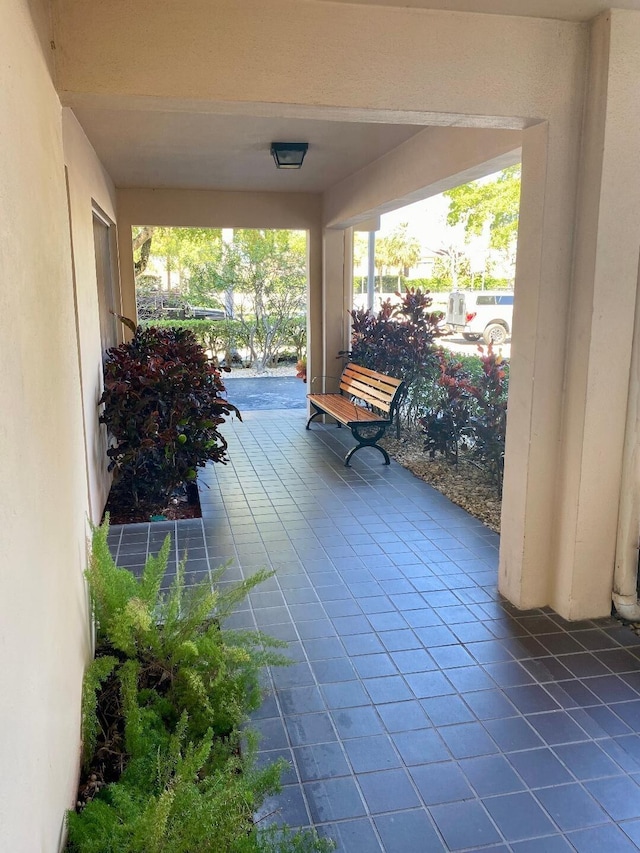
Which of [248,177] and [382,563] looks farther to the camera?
[248,177]

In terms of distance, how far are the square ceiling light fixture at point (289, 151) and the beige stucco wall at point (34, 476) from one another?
269 cm

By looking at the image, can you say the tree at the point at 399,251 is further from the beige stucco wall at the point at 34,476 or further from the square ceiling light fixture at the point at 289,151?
the beige stucco wall at the point at 34,476

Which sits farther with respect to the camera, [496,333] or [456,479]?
[496,333]

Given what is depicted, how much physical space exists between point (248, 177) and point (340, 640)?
192 inches

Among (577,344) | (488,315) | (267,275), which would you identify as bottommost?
(488,315)

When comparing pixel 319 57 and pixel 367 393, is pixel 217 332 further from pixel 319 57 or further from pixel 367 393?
pixel 319 57

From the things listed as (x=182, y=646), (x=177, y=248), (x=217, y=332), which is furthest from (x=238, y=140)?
(x=177, y=248)

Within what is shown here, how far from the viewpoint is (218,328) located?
14.0 m

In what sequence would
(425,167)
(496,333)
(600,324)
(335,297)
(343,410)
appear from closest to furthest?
(600,324) → (425,167) → (343,410) → (335,297) → (496,333)

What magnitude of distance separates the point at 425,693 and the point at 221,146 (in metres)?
4.20

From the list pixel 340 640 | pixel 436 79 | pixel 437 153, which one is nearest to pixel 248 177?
pixel 437 153

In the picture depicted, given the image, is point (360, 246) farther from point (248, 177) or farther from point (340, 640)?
point (340, 640)

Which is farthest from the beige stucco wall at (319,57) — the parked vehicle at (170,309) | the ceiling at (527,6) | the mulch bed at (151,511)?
the parked vehicle at (170,309)

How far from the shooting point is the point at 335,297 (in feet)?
25.0
